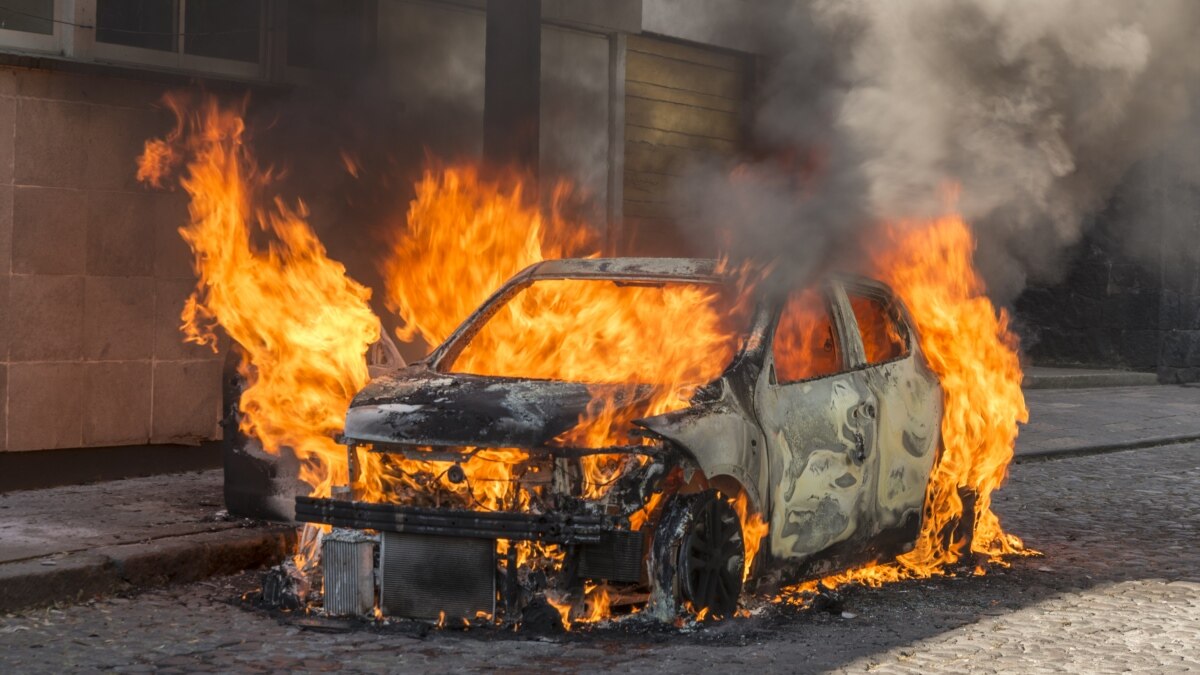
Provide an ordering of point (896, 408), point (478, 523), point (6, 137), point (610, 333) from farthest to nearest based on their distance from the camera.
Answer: point (6, 137) < point (896, 408) < point (610, 333) < point (478, 523)

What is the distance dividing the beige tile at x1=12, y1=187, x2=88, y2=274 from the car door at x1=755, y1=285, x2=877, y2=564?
5803 millimetres

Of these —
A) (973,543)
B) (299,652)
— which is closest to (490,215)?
(973,543)

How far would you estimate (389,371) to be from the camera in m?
7.23

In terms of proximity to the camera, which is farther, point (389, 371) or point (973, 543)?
point (973, 543)

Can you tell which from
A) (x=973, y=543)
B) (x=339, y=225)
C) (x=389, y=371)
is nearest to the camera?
(x=389, y=371)

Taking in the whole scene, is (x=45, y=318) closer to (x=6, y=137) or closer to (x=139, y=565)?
(x=6, y=137)

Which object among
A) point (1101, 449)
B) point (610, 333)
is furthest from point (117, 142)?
point (1101, 449)

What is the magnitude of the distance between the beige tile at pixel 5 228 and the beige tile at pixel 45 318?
0.34ft

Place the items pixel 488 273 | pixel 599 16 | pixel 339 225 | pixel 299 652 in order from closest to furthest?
pixel 299 652 < pixel 488 273 < pixel 339 225 < pixel 599 16

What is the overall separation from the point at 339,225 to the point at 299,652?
21.5ft

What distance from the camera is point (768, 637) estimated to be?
6.22 meters

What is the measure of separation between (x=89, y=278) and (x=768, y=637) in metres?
6.55

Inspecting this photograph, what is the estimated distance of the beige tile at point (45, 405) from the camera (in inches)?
428

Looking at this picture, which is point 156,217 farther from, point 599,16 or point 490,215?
point 599,16
